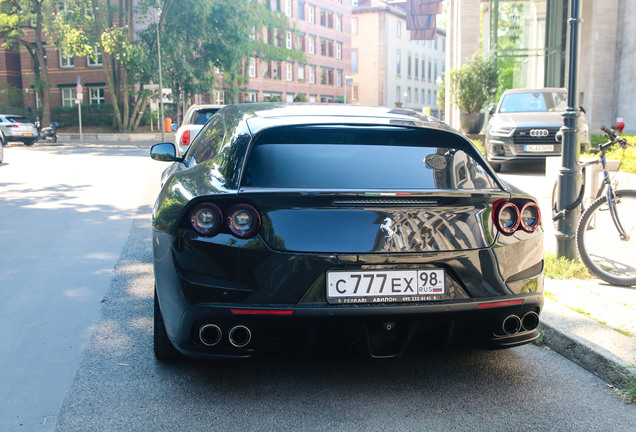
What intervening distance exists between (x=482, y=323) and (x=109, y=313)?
2.82 meters

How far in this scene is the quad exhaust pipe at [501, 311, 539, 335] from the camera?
356cm

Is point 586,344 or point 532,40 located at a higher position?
point 532,40

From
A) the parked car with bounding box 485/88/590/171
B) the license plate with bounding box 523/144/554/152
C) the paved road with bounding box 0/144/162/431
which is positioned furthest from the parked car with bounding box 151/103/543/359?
the license plate with bounding box 523/144/554/152

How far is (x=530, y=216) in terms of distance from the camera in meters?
3.71

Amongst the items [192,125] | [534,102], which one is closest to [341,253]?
[192,125]

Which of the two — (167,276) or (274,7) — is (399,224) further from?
(274,7)

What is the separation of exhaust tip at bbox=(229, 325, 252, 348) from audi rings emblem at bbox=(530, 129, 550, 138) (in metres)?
12.8

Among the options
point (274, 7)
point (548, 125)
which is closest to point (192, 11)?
point (274, 7)

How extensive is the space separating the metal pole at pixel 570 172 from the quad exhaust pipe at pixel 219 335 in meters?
3.61

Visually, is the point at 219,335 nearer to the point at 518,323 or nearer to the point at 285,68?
the point at 518,323

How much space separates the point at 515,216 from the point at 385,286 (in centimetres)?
82

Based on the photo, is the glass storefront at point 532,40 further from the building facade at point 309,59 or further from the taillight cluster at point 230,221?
the building facade at point 309,59

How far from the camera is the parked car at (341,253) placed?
3264mm

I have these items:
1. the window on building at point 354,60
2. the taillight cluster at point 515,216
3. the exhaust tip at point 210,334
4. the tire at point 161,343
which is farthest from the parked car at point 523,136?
the window on building at point 354,60
